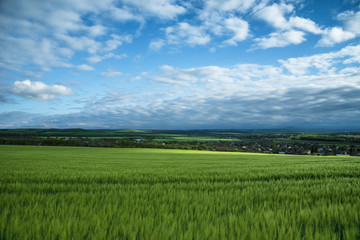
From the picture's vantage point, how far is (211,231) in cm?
200

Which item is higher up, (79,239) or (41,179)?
(79,239)

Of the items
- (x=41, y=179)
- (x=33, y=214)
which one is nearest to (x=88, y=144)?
(x=41, y=179)

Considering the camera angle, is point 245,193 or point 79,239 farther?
point 245,193

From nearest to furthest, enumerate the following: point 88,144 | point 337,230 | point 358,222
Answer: point 337,230 → point 358,222 → point 88,144

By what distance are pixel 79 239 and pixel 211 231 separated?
1282mm

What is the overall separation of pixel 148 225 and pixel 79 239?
66 centimetres

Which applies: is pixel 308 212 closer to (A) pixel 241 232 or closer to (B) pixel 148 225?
(A) pixel 241 232

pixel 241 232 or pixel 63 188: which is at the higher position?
pixel 241 232

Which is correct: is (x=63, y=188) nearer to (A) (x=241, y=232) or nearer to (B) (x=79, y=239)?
(B) (x=79, y=239)

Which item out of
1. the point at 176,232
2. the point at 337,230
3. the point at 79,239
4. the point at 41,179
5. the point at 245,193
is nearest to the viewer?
the point at 79,239

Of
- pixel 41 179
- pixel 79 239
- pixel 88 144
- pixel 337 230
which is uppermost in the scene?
pixel 79 239

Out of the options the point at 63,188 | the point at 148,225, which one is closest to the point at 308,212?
the point at 148,225

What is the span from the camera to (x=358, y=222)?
2369 millimetres

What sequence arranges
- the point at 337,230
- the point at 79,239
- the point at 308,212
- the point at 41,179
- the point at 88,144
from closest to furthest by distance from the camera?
the point at 79,239, the point at 337,230, the point at 308,212, the point at 41,179, the point at 88,144
